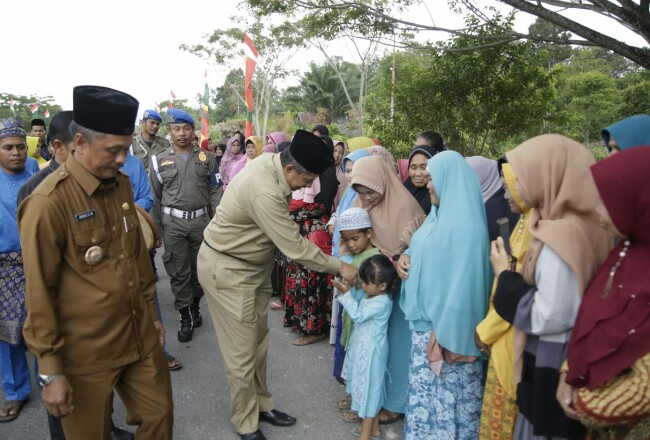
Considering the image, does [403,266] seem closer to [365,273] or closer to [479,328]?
[365,273]

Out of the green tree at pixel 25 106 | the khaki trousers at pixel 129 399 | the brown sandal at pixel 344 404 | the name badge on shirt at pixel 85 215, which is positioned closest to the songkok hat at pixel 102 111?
the name badge on shirt at pixel 85 215

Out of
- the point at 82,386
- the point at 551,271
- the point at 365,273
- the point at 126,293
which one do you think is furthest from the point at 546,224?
the point at 82,386

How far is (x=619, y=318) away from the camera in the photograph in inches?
63.2

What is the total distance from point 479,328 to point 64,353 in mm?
1945

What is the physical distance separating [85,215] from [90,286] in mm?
316

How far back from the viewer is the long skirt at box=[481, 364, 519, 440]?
2.28 metres

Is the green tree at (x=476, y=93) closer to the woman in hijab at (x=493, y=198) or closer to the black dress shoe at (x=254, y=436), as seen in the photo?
the woman in hijab at (x=493, y=198)

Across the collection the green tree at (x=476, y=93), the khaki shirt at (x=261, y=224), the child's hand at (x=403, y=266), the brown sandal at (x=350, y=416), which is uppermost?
the green tree at (x=476, y=93)

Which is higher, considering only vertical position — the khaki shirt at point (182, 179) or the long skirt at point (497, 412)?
the khaki shirt at point (182, 179)

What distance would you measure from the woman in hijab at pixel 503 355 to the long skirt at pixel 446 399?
242mm

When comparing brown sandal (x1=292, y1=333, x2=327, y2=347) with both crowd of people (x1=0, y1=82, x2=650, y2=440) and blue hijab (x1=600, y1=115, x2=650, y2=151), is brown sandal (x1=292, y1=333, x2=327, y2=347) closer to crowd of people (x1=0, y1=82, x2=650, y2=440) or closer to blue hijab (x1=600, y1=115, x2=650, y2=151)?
crowd of people (x1=0, y1=82, x2=650, y2=440)

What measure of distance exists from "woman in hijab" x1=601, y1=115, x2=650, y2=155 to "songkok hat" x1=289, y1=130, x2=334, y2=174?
1.69 meters

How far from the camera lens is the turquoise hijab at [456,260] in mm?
2449

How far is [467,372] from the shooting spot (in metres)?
2.59
